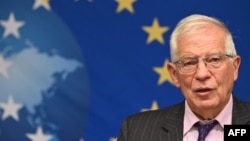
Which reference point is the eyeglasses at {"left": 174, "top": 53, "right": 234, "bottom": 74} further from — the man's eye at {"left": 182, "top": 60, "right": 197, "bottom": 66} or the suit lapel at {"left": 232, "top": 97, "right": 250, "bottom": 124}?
the suit lapel at {"left": 232, "top": 97, "right": 250, "bottom": 124}

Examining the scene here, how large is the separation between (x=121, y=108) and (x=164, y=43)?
365 mm

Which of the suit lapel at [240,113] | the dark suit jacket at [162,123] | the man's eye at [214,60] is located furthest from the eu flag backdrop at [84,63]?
the man's eye at [214,60]

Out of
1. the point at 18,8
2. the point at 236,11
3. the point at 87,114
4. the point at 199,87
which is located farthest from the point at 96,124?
the point at 199,87

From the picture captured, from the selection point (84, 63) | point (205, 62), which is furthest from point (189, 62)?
point (84, 63)

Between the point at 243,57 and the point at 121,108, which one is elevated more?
the point at 243,57

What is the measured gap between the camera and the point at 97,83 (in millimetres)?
2186

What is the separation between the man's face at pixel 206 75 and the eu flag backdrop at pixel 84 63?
0.86 metres

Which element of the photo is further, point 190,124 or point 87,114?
point 87,114

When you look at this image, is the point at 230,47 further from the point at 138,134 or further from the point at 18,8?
the point at 18,8

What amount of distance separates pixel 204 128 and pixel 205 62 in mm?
193

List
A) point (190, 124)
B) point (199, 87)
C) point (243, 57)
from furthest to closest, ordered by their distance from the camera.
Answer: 1. point (243, 57)
2. point (190, 124)
3. point (199, 87)

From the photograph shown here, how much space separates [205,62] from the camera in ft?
4.11

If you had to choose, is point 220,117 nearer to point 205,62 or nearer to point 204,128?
point 204,128

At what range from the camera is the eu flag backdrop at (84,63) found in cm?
218
